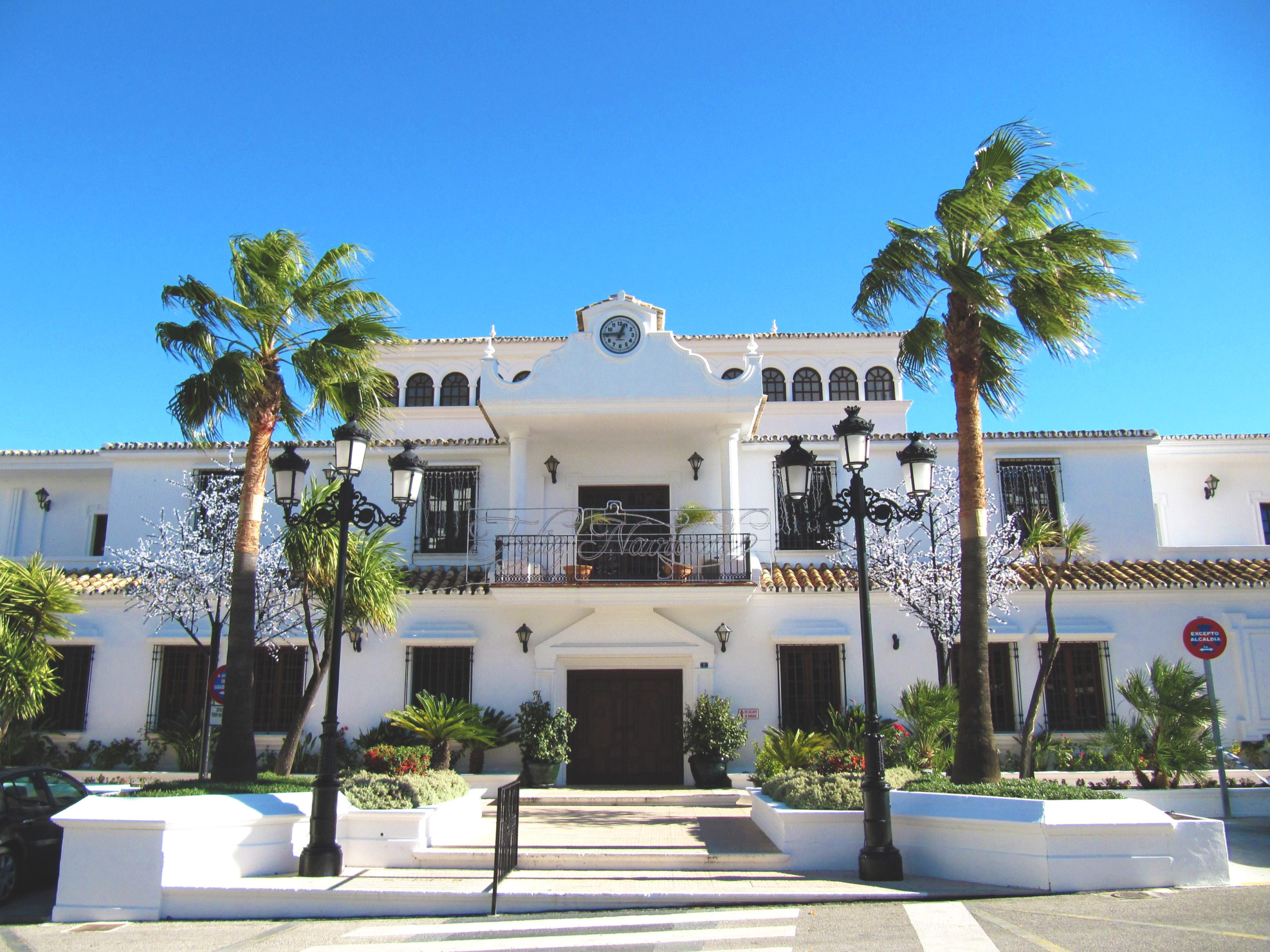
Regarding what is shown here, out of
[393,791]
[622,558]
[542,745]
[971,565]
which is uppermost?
[622,558]

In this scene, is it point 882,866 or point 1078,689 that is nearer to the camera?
point 882,866

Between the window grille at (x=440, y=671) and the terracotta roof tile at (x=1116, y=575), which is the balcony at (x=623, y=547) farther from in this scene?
the window grille at (x=440, y=671)

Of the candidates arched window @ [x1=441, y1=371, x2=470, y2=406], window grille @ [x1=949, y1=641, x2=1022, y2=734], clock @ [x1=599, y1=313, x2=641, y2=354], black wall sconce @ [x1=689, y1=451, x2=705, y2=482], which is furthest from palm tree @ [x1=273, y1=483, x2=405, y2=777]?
arched window @ [x1=441, y1=371, x2=470, y2=406]

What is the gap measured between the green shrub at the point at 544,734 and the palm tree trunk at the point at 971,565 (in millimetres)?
6730

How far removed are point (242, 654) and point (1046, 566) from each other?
14054 mm

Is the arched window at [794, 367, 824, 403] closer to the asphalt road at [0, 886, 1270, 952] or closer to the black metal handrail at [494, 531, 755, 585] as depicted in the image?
the black metal handrail at [494, 531, 755, 585]

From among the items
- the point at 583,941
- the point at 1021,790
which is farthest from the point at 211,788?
the point at 1021,790

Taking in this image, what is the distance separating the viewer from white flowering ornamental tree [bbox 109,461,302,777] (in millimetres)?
15367

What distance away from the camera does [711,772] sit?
1491 centimetres

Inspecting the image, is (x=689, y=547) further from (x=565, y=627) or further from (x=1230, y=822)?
(x=1230, y=822)

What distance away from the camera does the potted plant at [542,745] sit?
14.9 meters

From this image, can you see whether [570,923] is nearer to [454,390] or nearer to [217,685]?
[217,685]

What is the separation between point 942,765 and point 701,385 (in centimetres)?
748

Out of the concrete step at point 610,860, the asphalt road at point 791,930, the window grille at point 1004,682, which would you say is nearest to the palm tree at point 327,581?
the concrete step at point 610,860
